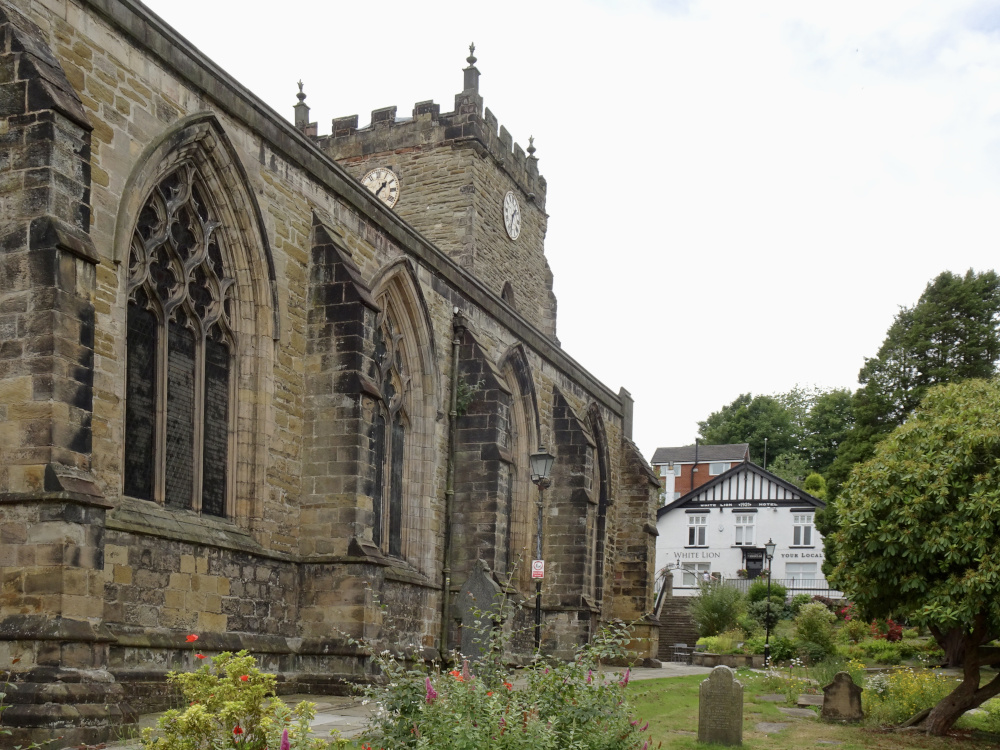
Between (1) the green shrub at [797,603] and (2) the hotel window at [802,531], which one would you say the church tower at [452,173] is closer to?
(1) the green shrub at [797,603]

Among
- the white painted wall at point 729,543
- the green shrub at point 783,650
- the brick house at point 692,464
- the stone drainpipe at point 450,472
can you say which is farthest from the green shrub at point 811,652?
the brick house at point 692,464

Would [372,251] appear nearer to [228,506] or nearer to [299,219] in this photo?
[299,219]

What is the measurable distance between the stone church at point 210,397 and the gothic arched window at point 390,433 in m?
0.07

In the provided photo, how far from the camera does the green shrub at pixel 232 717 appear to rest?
6.46m

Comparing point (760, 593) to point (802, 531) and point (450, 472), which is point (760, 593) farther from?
point (450, 472)

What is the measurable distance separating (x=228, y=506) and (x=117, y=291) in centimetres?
359

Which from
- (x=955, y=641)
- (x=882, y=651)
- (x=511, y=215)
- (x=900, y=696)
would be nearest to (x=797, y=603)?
(x=882, y=651)

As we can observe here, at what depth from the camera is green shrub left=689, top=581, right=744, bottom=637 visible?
36.4 m

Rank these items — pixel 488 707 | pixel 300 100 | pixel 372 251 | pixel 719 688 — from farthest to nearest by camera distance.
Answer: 1. pixel 300 100
2. pixel 372 251
3. pixel 719 688
4. pixel 488 707

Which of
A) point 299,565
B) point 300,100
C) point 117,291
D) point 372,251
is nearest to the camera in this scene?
point 117,291

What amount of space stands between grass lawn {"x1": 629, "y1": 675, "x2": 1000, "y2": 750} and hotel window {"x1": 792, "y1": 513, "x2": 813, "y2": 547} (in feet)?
135

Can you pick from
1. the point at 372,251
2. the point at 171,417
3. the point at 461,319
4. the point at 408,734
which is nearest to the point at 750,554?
the point at 461,319

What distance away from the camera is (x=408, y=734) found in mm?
7328

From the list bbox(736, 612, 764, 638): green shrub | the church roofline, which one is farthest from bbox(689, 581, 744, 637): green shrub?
the church roofline
